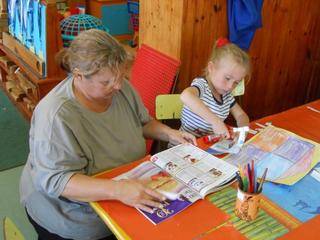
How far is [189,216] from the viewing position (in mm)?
Result: 1074

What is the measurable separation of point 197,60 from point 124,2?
171 centimetres

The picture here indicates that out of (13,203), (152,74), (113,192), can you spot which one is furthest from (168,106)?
(13,203)

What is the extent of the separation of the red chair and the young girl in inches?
13.5

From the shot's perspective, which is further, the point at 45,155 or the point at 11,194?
the point at 11,194

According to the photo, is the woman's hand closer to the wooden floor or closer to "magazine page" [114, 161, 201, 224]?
"magazine page" [114, 161, 201, 224]

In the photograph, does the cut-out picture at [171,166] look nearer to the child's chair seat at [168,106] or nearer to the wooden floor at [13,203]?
the child's chair seat at [168,106]

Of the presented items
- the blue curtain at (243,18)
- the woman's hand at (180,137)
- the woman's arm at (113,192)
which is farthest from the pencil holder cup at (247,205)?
the blue curtain at (243,18)

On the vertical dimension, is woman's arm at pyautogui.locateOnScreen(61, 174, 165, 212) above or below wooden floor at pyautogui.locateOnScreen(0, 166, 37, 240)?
above

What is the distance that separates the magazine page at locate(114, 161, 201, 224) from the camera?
1.08m

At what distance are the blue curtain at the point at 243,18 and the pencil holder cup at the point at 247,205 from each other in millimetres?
1427

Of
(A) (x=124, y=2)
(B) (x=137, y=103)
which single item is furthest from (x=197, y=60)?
(A) (x=124, y=2)

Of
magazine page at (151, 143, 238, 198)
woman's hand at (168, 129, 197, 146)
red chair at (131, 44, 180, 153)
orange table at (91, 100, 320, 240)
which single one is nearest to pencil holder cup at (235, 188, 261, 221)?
orange table at (91, 100, 320, 240)

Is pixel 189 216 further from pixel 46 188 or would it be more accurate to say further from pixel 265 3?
pixel 265 3

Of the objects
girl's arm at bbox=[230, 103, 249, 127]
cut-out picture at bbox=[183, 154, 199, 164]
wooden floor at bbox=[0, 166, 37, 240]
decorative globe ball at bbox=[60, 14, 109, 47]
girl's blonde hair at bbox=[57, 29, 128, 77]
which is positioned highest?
girl's blonde hair at bbox=[57, 29, 128, 77]
